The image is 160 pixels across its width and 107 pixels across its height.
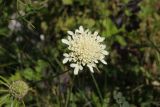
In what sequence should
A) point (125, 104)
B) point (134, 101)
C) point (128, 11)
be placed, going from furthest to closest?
point (128, 11)
point (134, 101)
point (125, 104)

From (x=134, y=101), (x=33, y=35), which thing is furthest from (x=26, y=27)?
(x=134, y=101)

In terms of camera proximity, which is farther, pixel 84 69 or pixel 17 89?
pixel 84 69

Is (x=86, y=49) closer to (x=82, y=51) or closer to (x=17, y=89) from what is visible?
(x=82, y=51)

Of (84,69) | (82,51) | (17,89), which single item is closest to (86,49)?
(82,51)

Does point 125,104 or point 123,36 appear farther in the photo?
point 123,36

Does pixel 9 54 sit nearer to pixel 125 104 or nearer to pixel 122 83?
pixel 122 83

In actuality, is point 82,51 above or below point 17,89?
above

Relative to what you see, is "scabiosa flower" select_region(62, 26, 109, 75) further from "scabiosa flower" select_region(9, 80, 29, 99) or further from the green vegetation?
the green vegetation

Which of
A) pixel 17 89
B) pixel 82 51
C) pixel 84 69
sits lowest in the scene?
pixel 17 89
